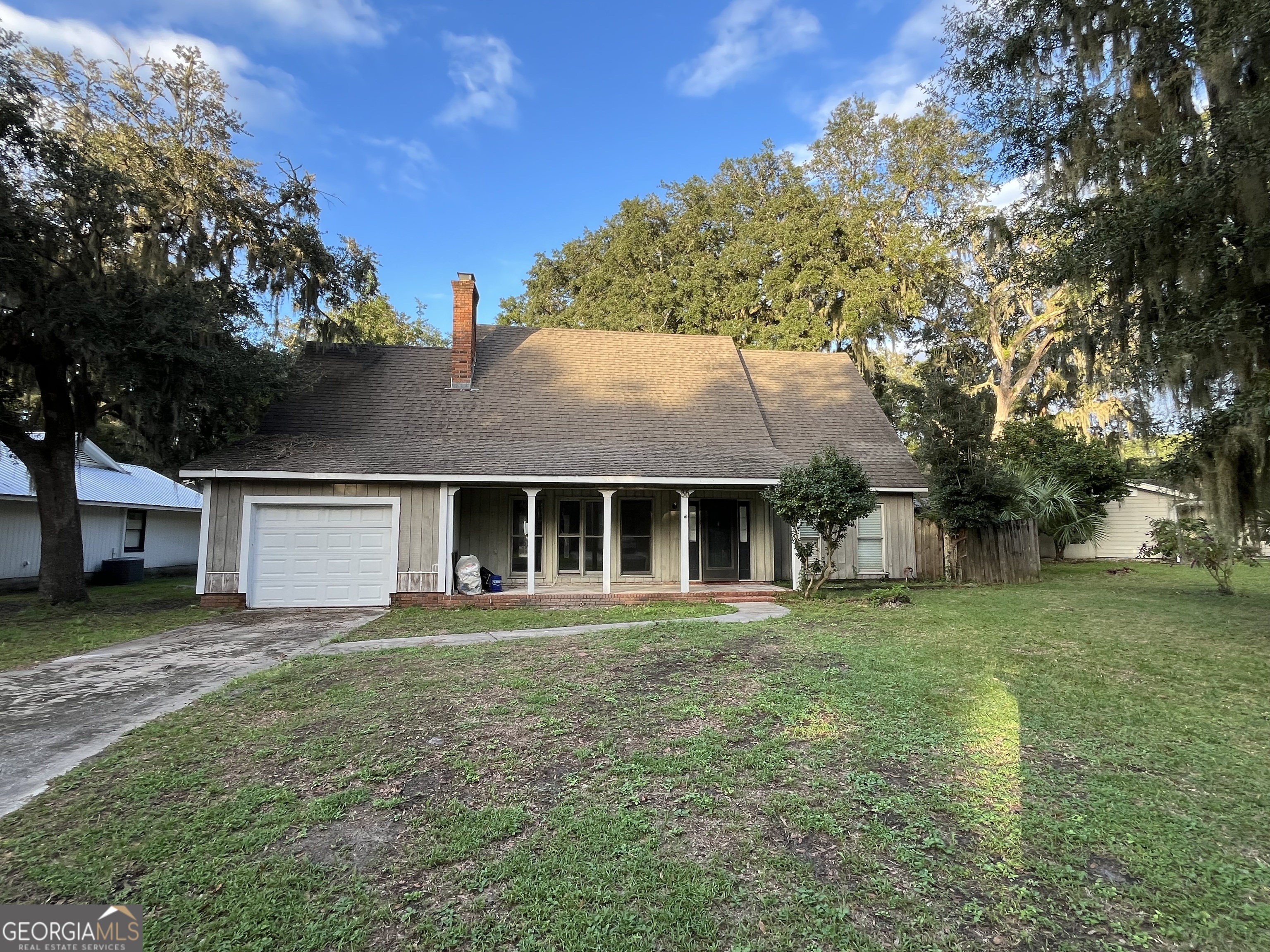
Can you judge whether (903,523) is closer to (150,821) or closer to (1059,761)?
(1059,761)

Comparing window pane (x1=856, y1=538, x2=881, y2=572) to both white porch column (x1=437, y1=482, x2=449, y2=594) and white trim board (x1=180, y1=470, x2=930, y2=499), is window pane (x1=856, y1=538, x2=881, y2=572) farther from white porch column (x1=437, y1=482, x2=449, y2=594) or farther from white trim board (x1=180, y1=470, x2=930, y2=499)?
white porch column (x1=437, y1=482, x2=449, y2=594)

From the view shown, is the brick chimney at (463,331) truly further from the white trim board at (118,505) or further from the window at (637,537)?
the white trim board at (118,505)

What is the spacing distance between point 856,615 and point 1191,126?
706 centimetres

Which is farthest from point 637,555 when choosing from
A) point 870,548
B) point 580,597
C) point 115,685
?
point 115,685

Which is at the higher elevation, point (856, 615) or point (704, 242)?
point (704, 242)

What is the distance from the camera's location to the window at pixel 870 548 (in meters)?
14.3

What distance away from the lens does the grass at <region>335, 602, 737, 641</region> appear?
848 centimetres

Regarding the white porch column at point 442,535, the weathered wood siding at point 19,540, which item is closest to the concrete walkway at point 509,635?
the white porch column at point 442,535

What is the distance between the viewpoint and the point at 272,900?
252 centimetres

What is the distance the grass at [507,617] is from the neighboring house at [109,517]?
7557 millimetres

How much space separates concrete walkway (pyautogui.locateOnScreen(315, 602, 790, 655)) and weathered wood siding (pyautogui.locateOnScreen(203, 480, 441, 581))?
318cm

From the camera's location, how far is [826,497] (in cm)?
1008

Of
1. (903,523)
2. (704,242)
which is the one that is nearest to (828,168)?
(704,242)

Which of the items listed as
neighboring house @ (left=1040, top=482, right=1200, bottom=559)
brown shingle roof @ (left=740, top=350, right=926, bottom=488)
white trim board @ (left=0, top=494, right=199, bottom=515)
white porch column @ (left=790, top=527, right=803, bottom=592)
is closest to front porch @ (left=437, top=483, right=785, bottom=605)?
white porch column @ (left=790, top=527, right=803, bottom=592)
